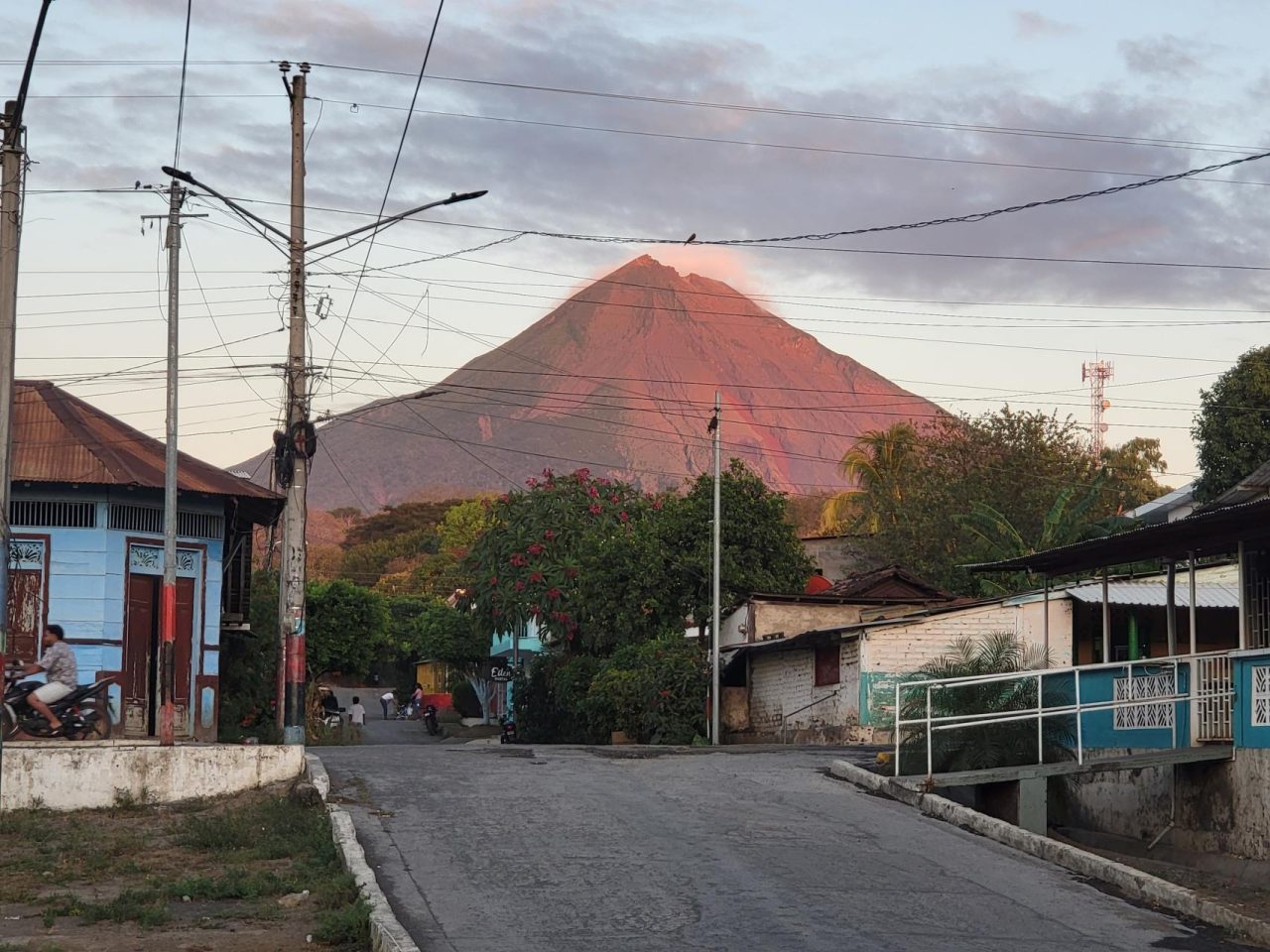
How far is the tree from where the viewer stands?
46.8 metres

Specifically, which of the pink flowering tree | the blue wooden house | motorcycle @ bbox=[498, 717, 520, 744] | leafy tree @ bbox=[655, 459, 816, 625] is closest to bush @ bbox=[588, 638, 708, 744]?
leafy tree @ bbox=[655, 459, 816, 625]

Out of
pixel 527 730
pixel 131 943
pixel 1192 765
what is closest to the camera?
pixel 131 943

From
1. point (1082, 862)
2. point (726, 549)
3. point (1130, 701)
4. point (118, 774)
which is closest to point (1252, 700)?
point (1130, 701)

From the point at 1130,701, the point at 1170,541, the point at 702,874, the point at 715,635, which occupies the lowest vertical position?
the point at 702,874

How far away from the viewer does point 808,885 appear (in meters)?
12.4

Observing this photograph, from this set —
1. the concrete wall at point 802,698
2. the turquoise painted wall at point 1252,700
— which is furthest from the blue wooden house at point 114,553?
the turquoise painted wall at point 1252,700

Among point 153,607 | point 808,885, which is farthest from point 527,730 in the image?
point 808,885

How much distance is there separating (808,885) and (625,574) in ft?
97.4

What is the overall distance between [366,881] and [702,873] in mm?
2709

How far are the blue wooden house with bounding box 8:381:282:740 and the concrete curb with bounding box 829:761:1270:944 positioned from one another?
12.4 meters

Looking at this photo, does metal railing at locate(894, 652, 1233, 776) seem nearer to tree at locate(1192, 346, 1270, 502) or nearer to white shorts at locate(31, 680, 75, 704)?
white shorts at locate(31, 680, 75, 704)

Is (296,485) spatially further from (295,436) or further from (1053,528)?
(1053,528)

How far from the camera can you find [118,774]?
696 inches

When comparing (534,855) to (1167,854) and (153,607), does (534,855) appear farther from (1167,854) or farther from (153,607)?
(153,607)
